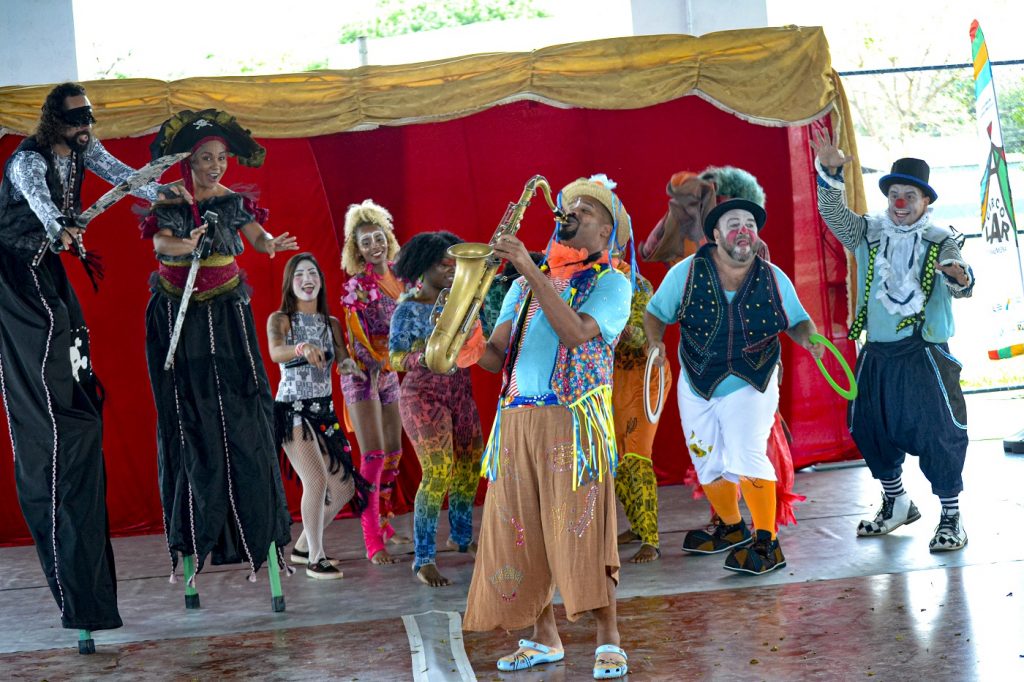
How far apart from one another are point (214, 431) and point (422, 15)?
863cm

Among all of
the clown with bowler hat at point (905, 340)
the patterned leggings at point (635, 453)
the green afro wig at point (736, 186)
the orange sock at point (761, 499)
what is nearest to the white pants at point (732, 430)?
the orange sock at point (761, 499)

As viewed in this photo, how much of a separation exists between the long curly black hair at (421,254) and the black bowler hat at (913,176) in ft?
7.47

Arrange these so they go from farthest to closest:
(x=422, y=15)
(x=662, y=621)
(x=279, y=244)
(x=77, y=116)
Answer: (x=422, y=15) < (x=279, y=244) < (x=77, y=116) < (x=662, y=621)

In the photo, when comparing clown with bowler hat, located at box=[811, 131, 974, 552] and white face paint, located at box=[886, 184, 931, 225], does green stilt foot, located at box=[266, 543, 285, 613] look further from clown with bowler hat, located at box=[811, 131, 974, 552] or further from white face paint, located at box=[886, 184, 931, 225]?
white face paint, located at box=[886, 184, 931, 225]

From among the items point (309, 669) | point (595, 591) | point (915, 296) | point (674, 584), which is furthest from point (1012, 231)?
point (309, 669)

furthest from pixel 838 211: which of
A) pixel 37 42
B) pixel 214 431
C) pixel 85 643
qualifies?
pixel 37 42

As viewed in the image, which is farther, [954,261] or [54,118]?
[954,261]

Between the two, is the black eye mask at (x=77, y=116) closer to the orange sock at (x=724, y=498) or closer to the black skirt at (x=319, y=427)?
the black skirt at (x=319, y=427)

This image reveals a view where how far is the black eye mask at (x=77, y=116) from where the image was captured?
16.4 ft

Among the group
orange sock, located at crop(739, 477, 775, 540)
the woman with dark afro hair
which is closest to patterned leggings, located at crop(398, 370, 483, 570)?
the woman with dark afro hair

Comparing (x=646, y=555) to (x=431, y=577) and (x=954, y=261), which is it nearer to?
(x=431, y=577)

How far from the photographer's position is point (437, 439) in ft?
19.4

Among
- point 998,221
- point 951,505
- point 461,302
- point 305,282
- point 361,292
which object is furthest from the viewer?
point 998,221

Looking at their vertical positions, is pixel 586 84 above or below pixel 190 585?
above
